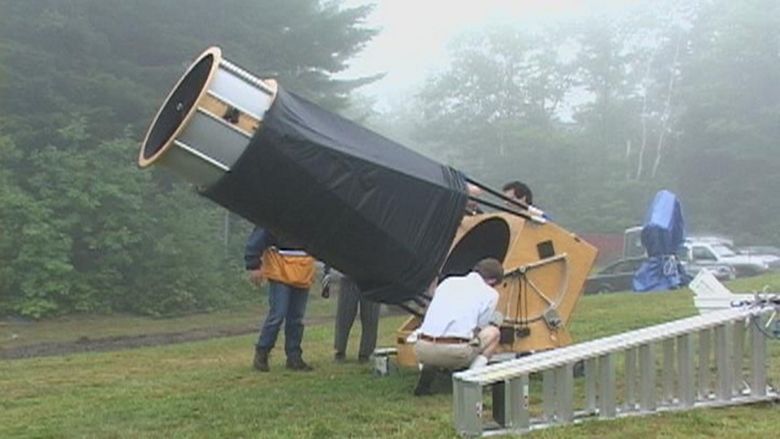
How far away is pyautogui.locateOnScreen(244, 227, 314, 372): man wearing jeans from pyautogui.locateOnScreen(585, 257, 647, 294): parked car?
600 inches

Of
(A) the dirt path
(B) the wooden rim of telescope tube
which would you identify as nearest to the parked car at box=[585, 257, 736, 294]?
(A) the dirt path

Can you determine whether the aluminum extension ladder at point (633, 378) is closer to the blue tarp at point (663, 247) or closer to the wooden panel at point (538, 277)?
the wooden panel at point (538, 277)

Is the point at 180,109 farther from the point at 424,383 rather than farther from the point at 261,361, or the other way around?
the point at 261,361

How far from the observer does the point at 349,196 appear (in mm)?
5977

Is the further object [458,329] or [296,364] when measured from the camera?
[296,364]

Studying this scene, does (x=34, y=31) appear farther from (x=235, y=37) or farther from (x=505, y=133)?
(x=505, y=133)

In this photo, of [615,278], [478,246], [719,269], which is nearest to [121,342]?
[478,246]

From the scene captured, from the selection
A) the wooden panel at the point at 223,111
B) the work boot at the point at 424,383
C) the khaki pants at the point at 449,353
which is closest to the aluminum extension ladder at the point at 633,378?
the khaki pants at the point at 449,353

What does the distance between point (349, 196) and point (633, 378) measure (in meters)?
2.02

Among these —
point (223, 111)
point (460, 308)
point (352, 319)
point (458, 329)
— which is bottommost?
point (352, 319)

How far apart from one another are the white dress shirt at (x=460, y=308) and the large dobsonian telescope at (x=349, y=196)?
31cm

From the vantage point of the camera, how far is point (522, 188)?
7676 mm

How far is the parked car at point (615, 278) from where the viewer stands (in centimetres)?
2211

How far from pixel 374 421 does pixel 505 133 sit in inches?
1635
